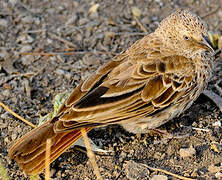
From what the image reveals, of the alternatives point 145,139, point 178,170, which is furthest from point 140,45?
point 178,170

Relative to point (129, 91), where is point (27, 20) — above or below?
above

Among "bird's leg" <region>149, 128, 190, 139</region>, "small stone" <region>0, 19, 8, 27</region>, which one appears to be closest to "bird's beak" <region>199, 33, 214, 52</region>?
Result: "bird's leg" <region>149, 128, 190, 139</region>

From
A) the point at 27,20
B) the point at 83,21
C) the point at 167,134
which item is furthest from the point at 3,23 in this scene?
the point at 167,134

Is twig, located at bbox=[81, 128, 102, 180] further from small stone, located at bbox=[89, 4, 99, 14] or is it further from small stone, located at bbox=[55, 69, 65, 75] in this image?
small stone, located at bbox=[89, 4, 99, 14]

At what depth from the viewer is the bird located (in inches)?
169

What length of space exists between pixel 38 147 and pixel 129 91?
1.09 metres

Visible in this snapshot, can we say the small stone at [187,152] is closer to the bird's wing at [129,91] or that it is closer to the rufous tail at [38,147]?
the bird's wing at [129,91]

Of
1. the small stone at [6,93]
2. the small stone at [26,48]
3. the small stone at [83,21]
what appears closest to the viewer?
the small stone at [6,93]

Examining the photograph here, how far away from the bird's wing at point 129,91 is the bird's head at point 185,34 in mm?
122

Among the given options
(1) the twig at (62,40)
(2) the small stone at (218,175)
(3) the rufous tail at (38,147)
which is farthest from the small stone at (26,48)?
(2) the small stone at (218,175)

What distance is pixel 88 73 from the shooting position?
18.9 feet

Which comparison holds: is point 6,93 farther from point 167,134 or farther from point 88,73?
point 167,134

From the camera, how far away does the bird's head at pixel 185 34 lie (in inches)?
181

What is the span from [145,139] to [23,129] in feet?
4.54
